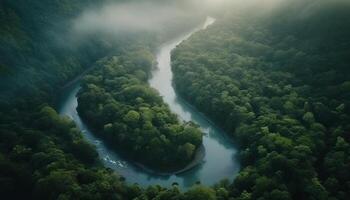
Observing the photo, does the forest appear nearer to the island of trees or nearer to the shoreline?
the island of trees

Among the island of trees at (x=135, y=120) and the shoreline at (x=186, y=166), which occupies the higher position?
the island of trees at (x=135, y=120)

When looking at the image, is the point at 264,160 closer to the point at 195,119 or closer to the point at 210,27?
the point at 195,119

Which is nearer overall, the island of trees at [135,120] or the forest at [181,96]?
the forest at [181,96]

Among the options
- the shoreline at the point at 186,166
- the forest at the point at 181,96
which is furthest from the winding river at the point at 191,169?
the forest at the point at 181,96

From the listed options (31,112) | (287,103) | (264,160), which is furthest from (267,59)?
(31,112)

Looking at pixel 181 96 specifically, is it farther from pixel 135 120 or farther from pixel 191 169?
pixel 191 169

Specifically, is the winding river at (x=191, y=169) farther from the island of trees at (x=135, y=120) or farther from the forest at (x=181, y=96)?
the island of trees at (x=135, y=120)

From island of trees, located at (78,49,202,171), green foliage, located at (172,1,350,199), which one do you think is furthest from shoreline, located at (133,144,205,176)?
green foliage, located at (172,1,350,199)
